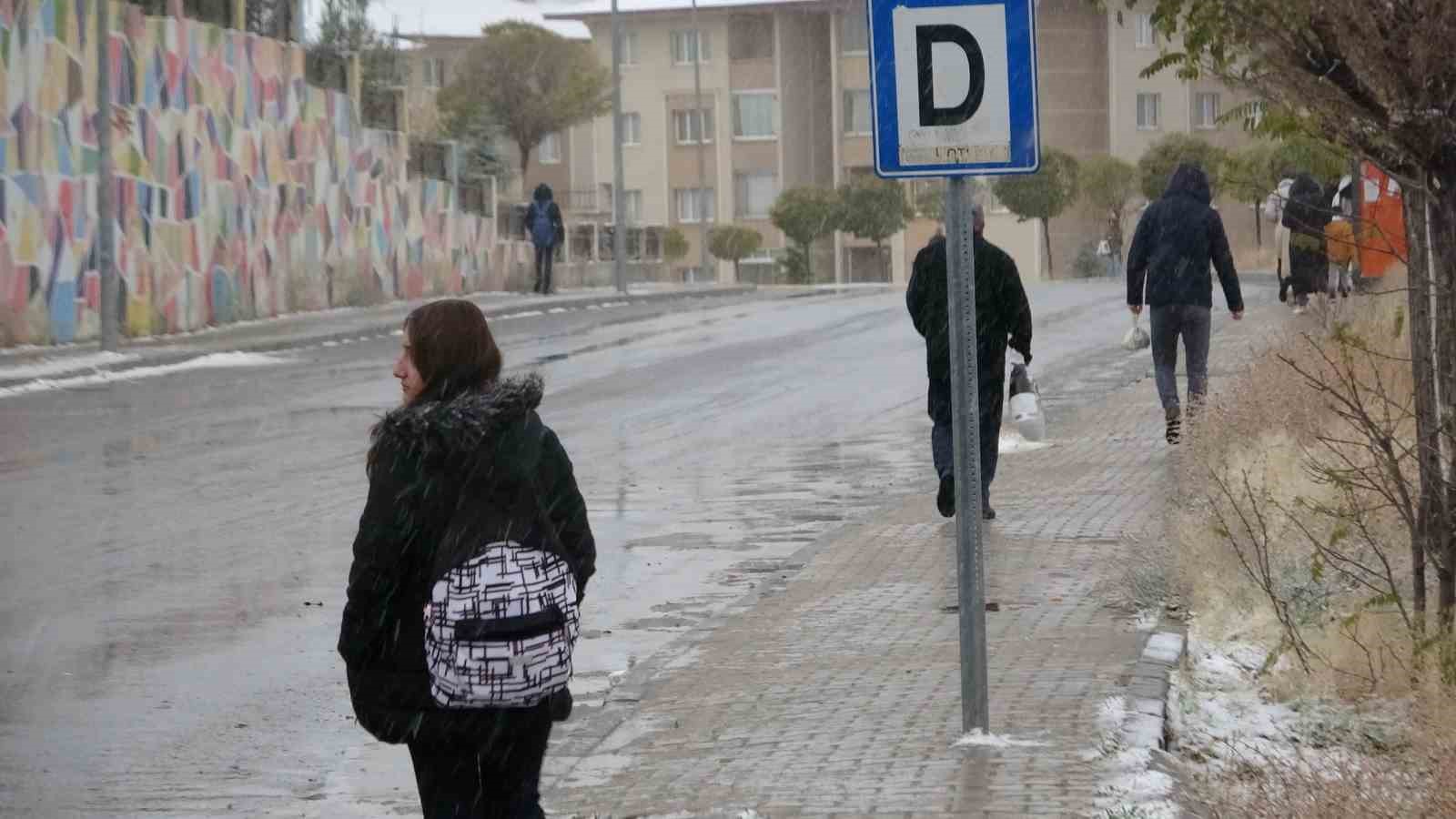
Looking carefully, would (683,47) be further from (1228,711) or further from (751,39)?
(1228,711)

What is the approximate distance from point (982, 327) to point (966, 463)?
532cm

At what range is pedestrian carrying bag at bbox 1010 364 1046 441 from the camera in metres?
14.5

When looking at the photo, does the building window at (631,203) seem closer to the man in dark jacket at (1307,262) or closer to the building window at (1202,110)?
the building window at (1202,110)

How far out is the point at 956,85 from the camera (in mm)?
6652

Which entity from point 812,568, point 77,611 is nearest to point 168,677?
point 77,611

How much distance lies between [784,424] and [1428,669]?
37.8 feet

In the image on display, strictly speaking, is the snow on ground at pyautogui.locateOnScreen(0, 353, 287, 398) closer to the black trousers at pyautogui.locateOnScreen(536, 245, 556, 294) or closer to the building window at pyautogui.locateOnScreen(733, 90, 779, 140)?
the black trousers at pyautogui.locateOnScreen(536, 245, 556, 294)

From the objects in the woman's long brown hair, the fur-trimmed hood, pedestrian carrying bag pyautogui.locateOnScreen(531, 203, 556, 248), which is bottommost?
the fur-trimmed hood

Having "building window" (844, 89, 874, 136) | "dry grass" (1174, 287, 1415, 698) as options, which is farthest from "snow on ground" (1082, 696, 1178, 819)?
"building window" (844, 89, 874, 136)

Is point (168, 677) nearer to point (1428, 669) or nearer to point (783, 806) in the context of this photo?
point (783, 806)

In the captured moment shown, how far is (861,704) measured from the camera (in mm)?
7766

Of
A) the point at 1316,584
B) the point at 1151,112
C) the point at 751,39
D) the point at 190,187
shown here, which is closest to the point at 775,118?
the point at 751,39

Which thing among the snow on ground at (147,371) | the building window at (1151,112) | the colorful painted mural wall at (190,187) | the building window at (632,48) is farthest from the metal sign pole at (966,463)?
the building window at (632,48)

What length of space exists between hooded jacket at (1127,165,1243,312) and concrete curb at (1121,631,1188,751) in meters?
6.90
